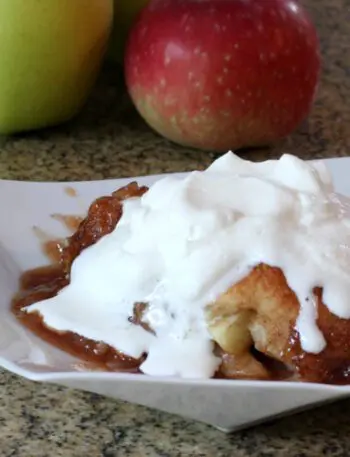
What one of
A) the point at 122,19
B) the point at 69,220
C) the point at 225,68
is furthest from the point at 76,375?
the point at 122,19

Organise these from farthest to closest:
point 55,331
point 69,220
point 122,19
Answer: point 122,19
point 69,220
point 55,331

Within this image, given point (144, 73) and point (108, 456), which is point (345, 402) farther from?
point (144, 73)

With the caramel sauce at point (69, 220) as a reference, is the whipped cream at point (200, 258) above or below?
above

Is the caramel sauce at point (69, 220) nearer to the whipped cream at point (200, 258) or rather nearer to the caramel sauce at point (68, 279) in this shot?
the caramel sauce at point (68, 279)

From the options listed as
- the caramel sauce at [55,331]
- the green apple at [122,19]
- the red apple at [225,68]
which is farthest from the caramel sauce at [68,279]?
the green apple at [122,19]

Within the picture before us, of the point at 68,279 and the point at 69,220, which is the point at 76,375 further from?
the point at 69,220

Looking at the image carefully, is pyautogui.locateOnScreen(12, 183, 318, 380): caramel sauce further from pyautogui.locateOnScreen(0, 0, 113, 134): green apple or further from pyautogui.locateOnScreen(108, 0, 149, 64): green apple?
pyautogui.locateOnScreen(108, 0, 149, 64): green apple

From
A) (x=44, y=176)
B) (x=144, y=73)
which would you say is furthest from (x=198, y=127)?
(x=44, y=176)
